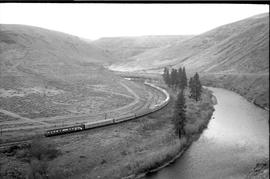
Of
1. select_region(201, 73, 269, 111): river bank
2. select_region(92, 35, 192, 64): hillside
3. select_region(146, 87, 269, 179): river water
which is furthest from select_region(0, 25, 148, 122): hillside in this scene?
select_region(92, 35, 192, 64): hillside

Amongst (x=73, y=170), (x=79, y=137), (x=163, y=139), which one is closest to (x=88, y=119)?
(x=79, y=137)

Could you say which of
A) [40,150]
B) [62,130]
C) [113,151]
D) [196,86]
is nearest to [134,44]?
[196,86]

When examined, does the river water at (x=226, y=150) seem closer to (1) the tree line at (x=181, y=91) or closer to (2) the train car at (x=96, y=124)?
(1) the tree line at (x=181, y=91)

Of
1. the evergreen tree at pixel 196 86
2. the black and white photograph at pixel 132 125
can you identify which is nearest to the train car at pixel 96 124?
the black and white photograph at pixel 132 125

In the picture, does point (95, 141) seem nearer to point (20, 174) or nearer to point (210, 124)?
point (20, 174)

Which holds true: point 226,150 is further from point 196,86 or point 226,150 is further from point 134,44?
point 134,44

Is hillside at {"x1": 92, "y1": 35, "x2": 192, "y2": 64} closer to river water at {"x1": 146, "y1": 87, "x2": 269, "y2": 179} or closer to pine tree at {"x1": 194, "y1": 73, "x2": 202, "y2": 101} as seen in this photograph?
pine tree at {"x1": 194, "y1": 73, "x2": 202, "y2": 101}
